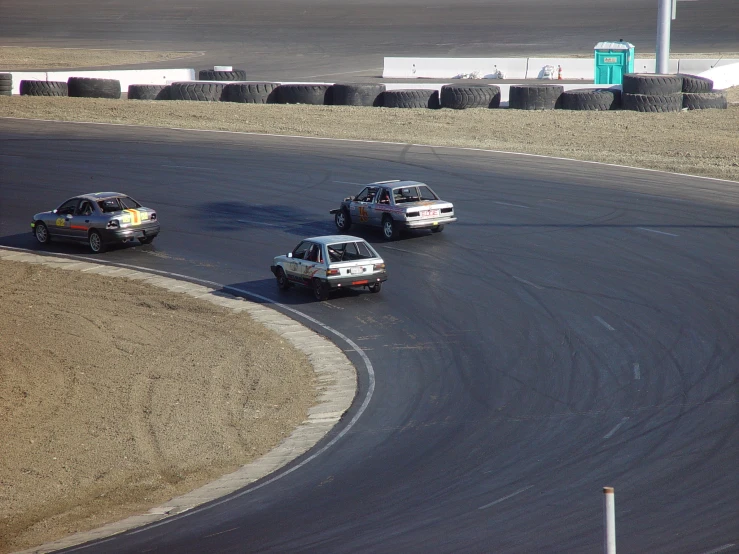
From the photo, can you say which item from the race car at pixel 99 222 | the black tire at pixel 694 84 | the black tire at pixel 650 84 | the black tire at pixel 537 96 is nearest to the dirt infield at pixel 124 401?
the race car at pixel 99 222

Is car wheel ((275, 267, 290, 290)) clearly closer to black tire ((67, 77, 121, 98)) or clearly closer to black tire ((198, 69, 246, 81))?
black tire ((67, 77, 121, 98))

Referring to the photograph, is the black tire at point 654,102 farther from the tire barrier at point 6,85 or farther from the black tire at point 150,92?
the tire barrier at point 6,85

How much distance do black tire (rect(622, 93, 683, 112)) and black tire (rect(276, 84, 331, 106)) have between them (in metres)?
13.2

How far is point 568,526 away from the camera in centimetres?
970

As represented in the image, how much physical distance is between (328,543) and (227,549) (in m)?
1.03

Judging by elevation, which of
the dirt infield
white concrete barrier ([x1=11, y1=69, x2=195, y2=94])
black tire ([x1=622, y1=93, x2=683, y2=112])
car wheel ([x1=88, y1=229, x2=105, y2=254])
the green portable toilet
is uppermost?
the green portable toilet

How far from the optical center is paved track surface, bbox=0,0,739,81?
6250 centimetres

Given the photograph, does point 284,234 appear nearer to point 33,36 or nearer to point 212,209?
point 212,209

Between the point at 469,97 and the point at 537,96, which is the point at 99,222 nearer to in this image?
the point at 469,97

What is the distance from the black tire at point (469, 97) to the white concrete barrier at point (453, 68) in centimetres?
1320

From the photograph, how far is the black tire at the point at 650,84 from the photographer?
39.6 m

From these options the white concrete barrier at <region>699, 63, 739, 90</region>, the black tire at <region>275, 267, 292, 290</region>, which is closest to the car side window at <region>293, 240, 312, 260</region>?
the black tire at <region>275, 267, 292, 290</region>

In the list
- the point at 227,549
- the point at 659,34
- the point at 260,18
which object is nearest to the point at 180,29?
the point at 260,18

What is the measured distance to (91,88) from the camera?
4472 centimetres
